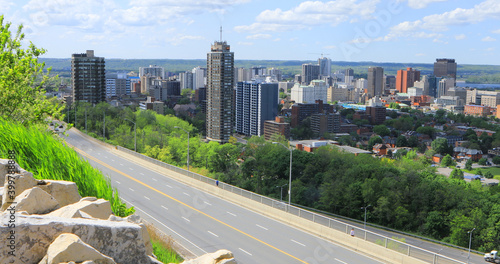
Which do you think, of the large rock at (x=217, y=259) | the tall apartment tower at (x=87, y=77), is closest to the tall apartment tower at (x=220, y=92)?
the tall apartment tower at (x=87, y=77)

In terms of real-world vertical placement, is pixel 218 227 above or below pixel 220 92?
below

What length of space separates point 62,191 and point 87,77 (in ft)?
351

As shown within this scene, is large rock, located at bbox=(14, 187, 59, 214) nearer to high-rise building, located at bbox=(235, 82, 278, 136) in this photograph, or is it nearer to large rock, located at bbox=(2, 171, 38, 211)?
large rock, located at bbox=(2, 171, 38, 211)

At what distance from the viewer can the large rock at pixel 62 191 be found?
9820 millimetres

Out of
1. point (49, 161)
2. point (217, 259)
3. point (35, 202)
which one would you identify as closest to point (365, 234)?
point (49, 161)

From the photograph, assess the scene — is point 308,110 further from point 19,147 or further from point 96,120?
point 19,147

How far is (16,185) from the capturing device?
30.0ft

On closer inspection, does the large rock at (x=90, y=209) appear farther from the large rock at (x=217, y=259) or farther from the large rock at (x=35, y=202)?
the large rock at (x=217, y=259)

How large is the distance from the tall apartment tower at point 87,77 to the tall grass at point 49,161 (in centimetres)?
10093

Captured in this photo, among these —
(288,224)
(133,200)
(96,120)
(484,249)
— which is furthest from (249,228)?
(96,120)

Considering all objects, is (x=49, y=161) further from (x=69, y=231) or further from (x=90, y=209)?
(x=69, y=231)

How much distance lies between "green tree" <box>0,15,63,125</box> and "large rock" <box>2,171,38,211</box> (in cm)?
826

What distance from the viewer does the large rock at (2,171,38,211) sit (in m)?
8.62

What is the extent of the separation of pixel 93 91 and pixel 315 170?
2664 inches
